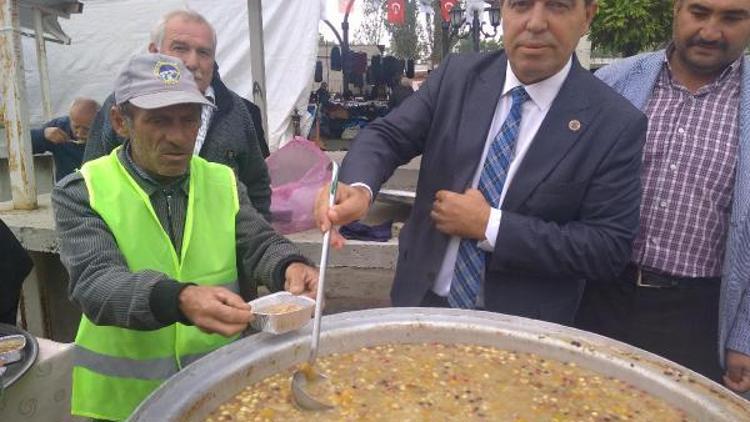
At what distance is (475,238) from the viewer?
158 cm

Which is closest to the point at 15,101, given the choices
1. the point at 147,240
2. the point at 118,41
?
the point at 147,240

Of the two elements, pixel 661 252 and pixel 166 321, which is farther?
pixel 661 252

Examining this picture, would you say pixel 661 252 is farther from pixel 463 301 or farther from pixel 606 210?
pixel 463 301

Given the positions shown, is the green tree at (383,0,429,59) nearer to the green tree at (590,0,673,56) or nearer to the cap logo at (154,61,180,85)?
the green tree at (590,0,673,56)

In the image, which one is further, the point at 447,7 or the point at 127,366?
the point at 447,7

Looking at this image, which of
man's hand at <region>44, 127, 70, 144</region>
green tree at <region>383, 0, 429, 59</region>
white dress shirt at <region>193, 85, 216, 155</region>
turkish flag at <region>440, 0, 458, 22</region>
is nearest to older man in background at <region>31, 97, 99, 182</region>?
man's hand at <region>44, 127, 70, 144</region>

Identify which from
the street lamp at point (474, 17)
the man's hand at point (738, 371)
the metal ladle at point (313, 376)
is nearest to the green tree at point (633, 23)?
the street lamp at point (474, 17)

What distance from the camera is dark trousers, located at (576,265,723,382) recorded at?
1914 millimetres

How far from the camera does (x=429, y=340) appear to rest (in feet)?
5.07

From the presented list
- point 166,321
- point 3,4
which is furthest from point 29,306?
point 166,321

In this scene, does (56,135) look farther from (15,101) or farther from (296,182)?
(296,182)

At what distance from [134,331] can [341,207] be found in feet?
2.07

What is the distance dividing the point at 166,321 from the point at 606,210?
110cm

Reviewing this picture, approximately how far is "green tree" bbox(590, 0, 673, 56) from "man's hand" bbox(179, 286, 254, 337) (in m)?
8.80
